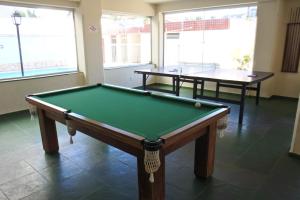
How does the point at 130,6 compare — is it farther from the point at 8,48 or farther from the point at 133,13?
the point at 8,48

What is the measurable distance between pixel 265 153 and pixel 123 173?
1.92 meters

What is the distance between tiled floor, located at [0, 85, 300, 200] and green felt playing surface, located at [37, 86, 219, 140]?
29.6 inches

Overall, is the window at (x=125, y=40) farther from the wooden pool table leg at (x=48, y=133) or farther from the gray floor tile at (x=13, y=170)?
the gray floor tile at (x=13, y=170)

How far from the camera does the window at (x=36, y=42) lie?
4863 millimetres

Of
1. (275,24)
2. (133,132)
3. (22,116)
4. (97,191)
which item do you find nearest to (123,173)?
(97,191)

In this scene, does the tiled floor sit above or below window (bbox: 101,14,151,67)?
below

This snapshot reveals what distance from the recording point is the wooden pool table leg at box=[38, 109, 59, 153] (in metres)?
3.15

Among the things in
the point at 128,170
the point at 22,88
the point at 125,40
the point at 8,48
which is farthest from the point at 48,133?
the point at 125,40

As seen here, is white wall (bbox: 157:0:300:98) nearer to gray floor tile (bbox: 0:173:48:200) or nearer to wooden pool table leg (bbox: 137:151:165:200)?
wooden pool table leg (bbox: 137:151:165:200)

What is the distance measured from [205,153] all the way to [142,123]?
0.87 m

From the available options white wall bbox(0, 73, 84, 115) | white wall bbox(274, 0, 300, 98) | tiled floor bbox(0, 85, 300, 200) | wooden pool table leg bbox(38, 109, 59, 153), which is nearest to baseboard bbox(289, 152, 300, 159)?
tiled floor bbox(0, 85, 300, 200)

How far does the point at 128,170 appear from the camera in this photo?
2805 mm

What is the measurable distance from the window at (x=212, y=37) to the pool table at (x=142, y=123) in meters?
4.28

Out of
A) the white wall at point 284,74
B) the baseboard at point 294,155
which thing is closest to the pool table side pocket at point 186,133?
the baseboard at point 294,155
